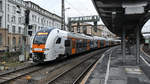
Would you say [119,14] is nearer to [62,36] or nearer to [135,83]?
[62,36]

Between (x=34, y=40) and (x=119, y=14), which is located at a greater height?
(x=119, y=14)

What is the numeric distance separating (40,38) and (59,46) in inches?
72.7

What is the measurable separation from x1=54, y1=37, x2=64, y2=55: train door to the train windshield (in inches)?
43.4

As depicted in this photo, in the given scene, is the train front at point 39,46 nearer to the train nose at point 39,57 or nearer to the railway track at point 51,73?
the train nose at point 39,57

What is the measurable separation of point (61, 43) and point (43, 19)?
138ft

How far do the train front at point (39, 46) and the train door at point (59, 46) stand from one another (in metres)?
1.13

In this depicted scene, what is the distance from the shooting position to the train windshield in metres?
11.7

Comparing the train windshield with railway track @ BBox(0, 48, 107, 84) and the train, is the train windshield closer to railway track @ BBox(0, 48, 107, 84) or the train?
the train

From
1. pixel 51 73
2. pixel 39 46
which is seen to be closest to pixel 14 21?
pixel 39 46

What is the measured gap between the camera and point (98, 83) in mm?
7426

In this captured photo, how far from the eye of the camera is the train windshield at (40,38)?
11744mm

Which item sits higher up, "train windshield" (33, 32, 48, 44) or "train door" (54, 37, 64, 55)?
"train windshield" (33, 32, 48, 44)

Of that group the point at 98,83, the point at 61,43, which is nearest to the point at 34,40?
the point at 61,43

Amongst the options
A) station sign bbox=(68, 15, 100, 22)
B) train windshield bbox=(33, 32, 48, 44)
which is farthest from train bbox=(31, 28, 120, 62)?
station sign bbox=(68, 15, 100, 22)
